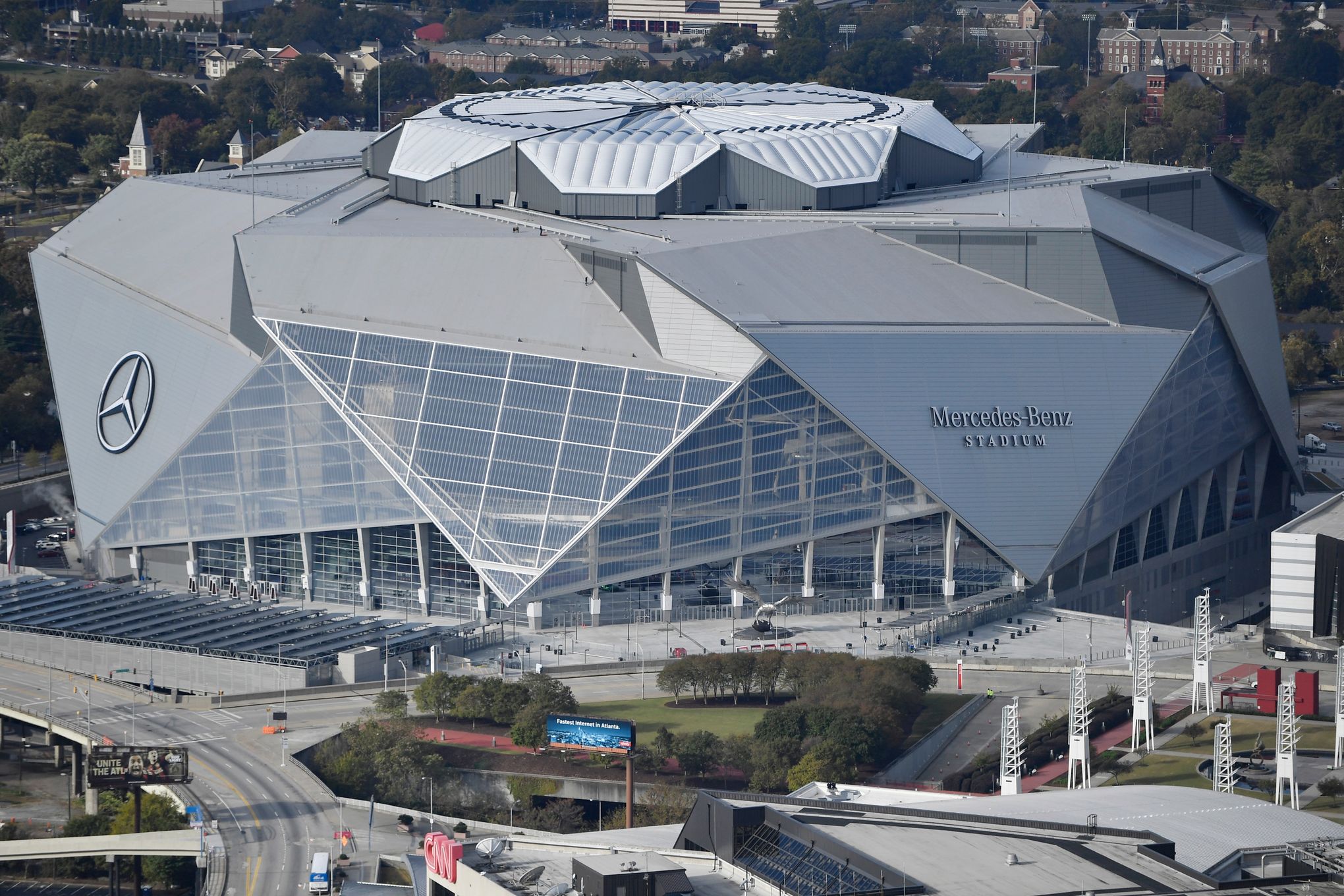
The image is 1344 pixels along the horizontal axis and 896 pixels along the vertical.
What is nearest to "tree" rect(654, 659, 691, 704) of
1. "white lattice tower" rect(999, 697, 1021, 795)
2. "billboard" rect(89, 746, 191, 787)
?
"white lattice tower" rect(999, 697, 1021, 795)

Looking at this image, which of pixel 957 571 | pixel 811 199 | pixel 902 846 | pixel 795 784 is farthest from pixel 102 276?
pixel 902 846

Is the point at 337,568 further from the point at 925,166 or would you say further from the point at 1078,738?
the point at 1078,738

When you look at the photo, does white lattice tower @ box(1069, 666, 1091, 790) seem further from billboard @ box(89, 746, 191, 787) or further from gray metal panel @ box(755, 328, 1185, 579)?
billboard @ box(89, 746, 191, 787)

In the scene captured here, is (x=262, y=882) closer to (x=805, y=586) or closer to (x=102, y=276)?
(x=805, y=586)

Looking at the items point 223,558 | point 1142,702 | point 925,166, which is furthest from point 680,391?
point 925,166

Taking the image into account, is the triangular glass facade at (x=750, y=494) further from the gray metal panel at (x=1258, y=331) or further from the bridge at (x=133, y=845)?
the bridge at (x=133, y=845)

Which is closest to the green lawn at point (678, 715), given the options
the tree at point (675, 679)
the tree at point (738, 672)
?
the tree at point (675, 679)
